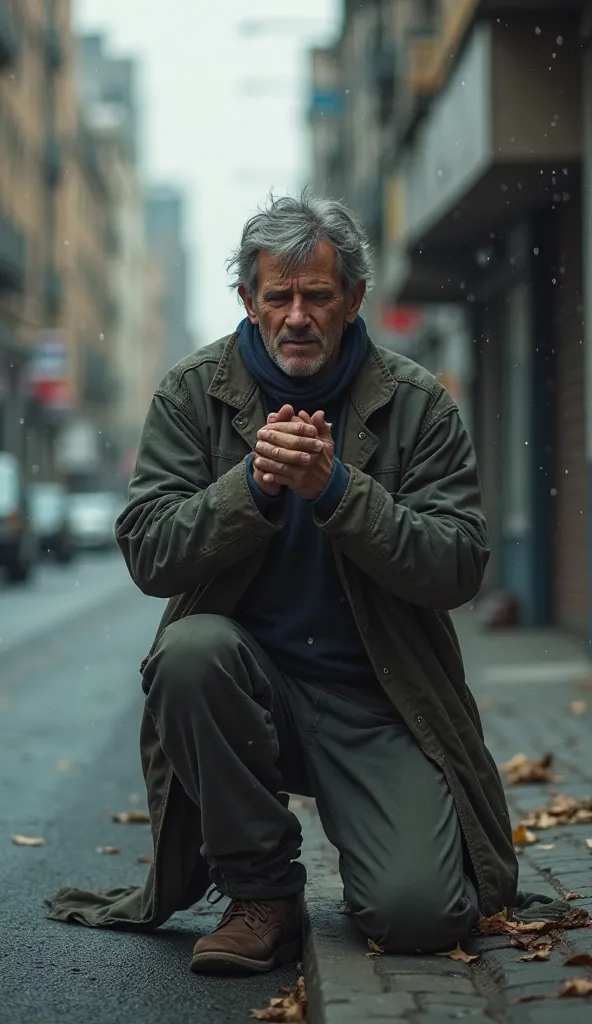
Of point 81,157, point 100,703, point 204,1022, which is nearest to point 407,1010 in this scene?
point 204,1022

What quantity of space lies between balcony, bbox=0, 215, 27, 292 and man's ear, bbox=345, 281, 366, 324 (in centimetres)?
4026

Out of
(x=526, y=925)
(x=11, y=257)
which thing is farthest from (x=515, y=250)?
(x=11, y=257)

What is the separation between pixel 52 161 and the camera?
60.9 metres

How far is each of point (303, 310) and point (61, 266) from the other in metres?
62.8

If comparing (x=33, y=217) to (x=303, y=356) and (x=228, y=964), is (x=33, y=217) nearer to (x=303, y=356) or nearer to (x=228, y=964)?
(x=303, y=356)

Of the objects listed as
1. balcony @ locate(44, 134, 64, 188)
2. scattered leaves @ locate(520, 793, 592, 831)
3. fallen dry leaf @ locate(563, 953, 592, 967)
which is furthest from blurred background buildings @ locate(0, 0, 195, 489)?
fallen dry leaf @ locate(563, 953, 592, 967)

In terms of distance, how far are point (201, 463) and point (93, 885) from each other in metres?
1.67

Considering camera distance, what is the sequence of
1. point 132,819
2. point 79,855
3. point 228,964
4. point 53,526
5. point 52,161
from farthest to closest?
1. point 52,161
2. point 53,526
3. point 132,819
4. point 79,855
5. point 228,964

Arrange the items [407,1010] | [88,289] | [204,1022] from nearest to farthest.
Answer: [407,1010] < [204,1022] < [88,289]

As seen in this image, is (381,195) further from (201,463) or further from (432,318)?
(201,463)

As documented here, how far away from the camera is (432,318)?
30.9 metres

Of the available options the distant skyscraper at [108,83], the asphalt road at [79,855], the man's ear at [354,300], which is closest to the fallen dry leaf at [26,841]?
the asphalt road at [79,855]

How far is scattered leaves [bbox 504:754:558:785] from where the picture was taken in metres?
7.04

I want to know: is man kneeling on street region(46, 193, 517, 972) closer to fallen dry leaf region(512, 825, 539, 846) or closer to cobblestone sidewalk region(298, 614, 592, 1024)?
cobblestone sidewalk region(298, 614, 592, 1024)
